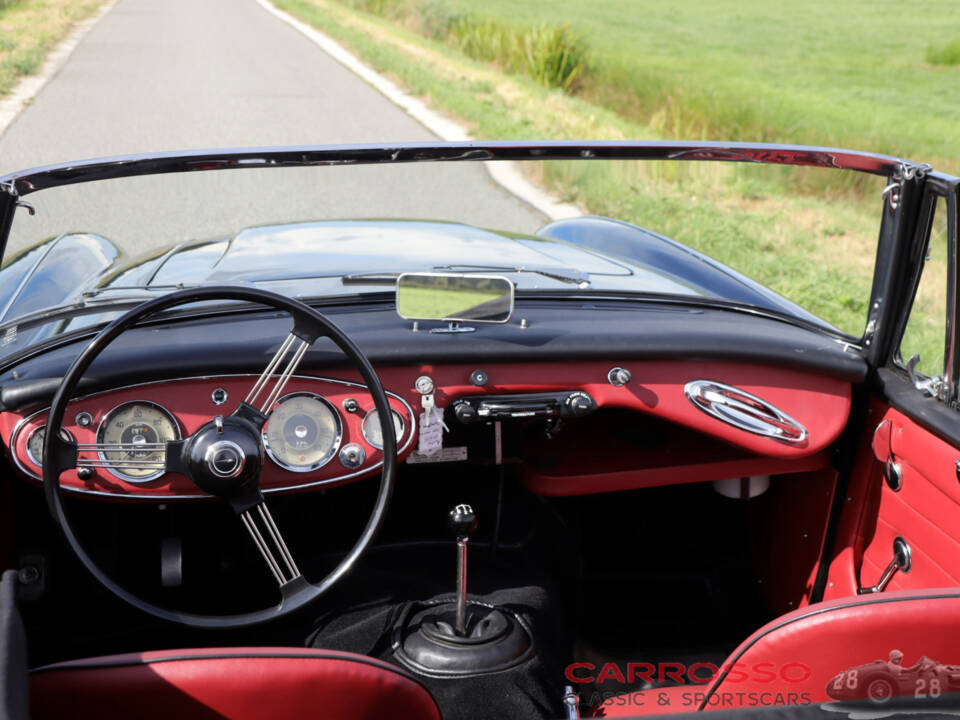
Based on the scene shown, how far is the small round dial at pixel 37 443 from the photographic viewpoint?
2.07 meters

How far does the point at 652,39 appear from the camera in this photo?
3000cm

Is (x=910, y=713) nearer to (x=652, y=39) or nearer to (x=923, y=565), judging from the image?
(x=923, y=565)

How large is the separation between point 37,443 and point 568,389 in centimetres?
114

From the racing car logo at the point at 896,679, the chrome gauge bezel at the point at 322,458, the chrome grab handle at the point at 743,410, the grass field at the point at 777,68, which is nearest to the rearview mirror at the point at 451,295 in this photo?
the chrome gauge bezel at the point at 322,458

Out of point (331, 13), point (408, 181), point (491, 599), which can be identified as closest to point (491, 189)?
point (408, 181)

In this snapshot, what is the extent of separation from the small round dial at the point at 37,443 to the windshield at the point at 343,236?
0.86 feet

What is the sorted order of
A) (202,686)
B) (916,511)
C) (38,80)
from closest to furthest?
1. (202,686)
2. (916,511)
3. (38,80)

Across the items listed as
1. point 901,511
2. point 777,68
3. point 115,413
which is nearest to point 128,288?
point 115,413

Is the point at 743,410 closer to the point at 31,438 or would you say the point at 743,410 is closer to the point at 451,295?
the point at 451,295

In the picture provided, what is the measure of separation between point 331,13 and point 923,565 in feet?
95.5

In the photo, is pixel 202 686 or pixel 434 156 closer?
pixel 202 686

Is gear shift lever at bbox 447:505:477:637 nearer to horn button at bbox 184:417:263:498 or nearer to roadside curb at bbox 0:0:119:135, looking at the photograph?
horn button at bbox 184:417:263:498

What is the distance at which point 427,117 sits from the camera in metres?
12.2

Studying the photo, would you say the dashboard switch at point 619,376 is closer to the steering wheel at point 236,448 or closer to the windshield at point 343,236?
the windshield at point 343,236
